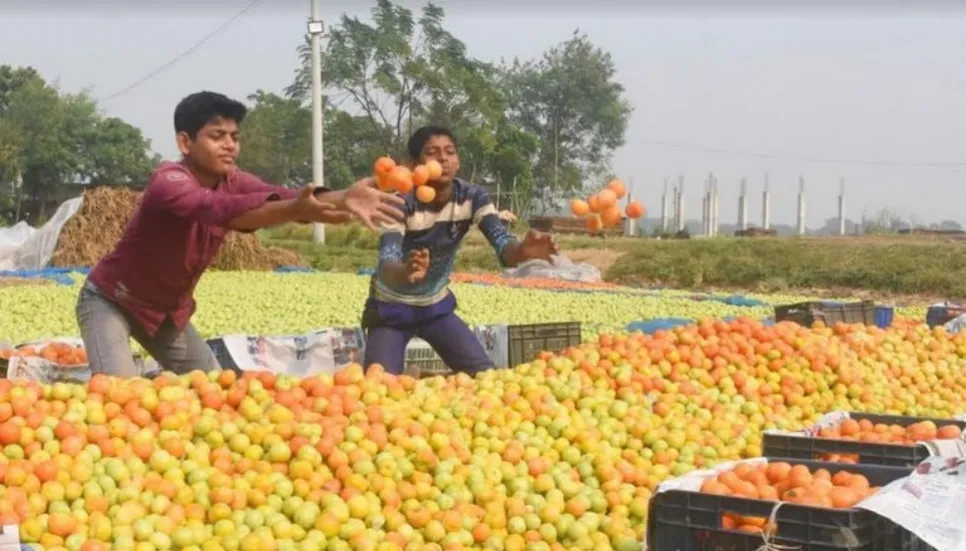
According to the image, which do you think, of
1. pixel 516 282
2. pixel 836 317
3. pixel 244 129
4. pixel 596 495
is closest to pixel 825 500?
pixel 596 495

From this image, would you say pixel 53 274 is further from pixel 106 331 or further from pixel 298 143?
pixel 298 143

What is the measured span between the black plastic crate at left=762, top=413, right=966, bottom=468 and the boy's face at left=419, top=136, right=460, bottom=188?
7.78ft

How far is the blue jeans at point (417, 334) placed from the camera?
626cm

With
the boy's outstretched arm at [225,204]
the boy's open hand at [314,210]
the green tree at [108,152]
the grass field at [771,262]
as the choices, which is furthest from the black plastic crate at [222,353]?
the green tree at [108,152]

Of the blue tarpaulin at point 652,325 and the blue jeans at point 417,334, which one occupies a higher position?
the blue jeans at point 417,334

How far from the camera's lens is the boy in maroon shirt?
481cm

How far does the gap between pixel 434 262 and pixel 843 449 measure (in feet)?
8.54

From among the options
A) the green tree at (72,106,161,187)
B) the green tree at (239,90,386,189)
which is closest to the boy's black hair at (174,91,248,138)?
the green tree at (239,90,386,189)

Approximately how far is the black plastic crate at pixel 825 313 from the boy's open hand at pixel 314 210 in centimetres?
→ 509

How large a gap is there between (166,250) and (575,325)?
344 cm

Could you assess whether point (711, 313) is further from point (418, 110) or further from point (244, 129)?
point (244, 129)

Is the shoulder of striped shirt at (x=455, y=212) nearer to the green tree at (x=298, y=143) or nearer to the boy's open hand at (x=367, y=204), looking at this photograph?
the boy's open hand at (x=367, y=204)

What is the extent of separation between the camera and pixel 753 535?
3297 millimetres

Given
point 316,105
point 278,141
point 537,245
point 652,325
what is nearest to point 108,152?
point 278,141
